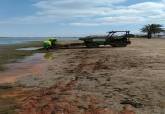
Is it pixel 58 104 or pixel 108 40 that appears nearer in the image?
pixel 58 104

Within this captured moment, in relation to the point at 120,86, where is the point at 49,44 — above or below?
below

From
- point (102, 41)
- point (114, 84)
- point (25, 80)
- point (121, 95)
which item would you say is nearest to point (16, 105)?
point (121, 95)

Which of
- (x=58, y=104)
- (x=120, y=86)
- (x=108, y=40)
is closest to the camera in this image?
(x=58, y=104)

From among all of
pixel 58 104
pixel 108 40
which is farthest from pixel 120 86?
pixel 108 40

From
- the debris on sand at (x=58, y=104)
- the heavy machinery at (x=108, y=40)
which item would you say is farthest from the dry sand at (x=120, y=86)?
the heavy machinery at (x=108, y=40)

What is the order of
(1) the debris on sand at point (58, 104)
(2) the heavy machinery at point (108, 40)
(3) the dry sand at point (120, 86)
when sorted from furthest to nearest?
(2) the heavy machinery at point (108, 40), (3) the dry sand at point (120, 86), (1) the debris on sand at point (58, 104)

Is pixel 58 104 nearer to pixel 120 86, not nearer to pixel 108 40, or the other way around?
pixel 120 86

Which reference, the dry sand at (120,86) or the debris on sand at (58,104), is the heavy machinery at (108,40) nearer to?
the dry sand at (120,86)

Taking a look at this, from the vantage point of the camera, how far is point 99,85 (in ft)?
43.1

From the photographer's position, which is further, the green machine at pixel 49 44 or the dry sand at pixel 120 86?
the green machine at pixel 49 44

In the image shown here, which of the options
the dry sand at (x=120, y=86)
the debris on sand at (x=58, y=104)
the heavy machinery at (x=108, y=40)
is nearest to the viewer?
the debris on sand at (x=58, y=104)

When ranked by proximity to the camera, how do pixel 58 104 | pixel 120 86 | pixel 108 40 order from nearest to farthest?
pixel 58 104 < pixel 120 86 < pixel 108 40

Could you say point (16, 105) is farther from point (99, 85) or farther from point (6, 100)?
point (99, 85)

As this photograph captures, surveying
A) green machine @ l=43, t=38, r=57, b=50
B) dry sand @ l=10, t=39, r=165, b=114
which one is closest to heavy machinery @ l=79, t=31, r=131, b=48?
green machine @ l=43, t=38, r=57, b=50
